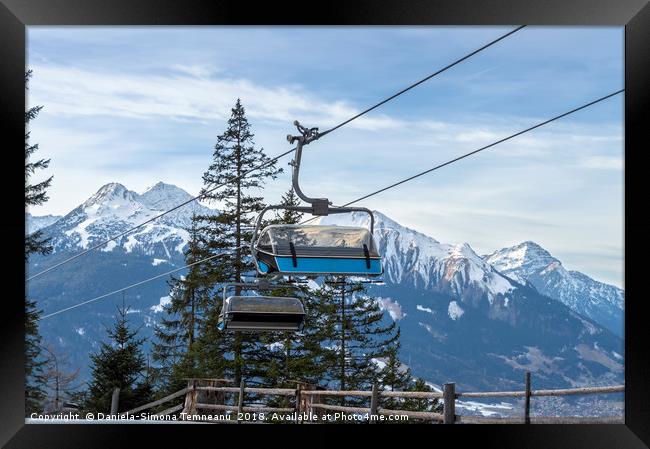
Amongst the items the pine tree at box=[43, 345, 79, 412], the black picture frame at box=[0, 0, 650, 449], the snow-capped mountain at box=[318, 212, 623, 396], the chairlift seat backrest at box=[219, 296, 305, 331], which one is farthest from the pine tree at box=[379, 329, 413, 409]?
the snow-capped mountain at box=[318, 212, 623, 396]

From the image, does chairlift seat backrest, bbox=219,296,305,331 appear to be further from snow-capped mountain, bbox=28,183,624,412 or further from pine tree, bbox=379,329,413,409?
snow-capped mountain, bbox=28,183,624,412

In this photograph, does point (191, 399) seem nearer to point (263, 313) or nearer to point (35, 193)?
point (35, 193)

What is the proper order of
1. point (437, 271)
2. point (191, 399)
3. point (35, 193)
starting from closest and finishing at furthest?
point (191, 399) < point (35, 193) < point (437, 271)

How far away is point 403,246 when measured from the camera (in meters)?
160

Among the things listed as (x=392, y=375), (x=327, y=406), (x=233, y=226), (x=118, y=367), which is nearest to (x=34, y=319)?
(x=118, y=367)

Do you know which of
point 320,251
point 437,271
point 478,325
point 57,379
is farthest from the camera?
point 437,271

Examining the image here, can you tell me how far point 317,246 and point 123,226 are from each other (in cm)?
17500

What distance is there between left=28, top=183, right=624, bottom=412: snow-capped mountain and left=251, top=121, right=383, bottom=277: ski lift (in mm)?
126615

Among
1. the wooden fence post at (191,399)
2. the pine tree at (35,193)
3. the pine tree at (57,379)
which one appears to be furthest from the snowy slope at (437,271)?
the wooden fence post at (191,399)

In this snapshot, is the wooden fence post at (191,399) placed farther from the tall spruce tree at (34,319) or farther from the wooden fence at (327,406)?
the tall spruce tree at (34,319)

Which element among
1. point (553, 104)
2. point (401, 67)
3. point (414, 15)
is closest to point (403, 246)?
point (553, 104)

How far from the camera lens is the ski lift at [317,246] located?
6.18m

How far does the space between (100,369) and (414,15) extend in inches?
604

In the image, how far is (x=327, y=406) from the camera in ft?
41.7
